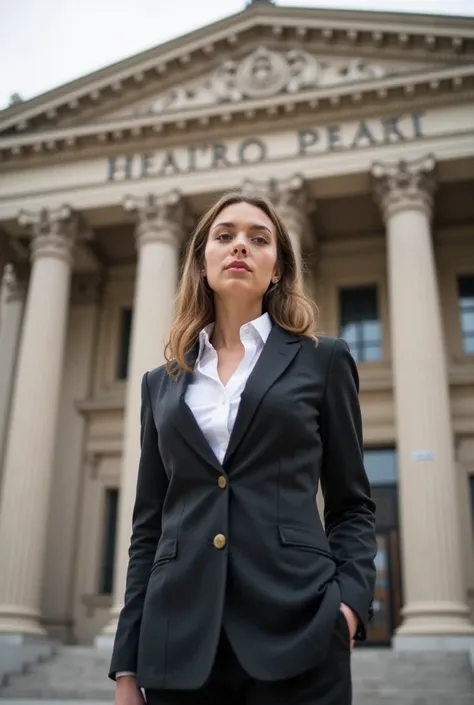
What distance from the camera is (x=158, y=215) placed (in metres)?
18.5

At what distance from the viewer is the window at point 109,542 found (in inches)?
806

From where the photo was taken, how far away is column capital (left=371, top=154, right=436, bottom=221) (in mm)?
16828

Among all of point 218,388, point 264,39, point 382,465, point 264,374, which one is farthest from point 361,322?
point 264,374

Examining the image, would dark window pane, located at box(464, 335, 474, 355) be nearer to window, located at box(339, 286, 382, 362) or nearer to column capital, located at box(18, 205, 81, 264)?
window, located at box(339, 286, 382, 362)

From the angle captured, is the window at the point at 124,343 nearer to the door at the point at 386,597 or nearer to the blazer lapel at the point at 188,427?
the door at the point at 386,597

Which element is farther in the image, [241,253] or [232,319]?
[232,319]

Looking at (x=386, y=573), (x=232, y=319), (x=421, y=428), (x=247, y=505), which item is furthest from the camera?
(x=386, y=573)

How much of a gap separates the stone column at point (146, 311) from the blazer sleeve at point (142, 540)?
1334 cm

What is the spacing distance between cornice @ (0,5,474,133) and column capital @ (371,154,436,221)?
9.89ft

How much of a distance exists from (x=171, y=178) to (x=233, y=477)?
17540mm

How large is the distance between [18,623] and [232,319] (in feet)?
50.3

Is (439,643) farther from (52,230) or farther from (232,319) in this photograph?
(52,230)

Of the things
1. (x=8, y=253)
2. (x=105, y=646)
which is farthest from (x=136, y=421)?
(x=8, y=253)

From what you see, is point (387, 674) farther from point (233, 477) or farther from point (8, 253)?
point (8, 253)
